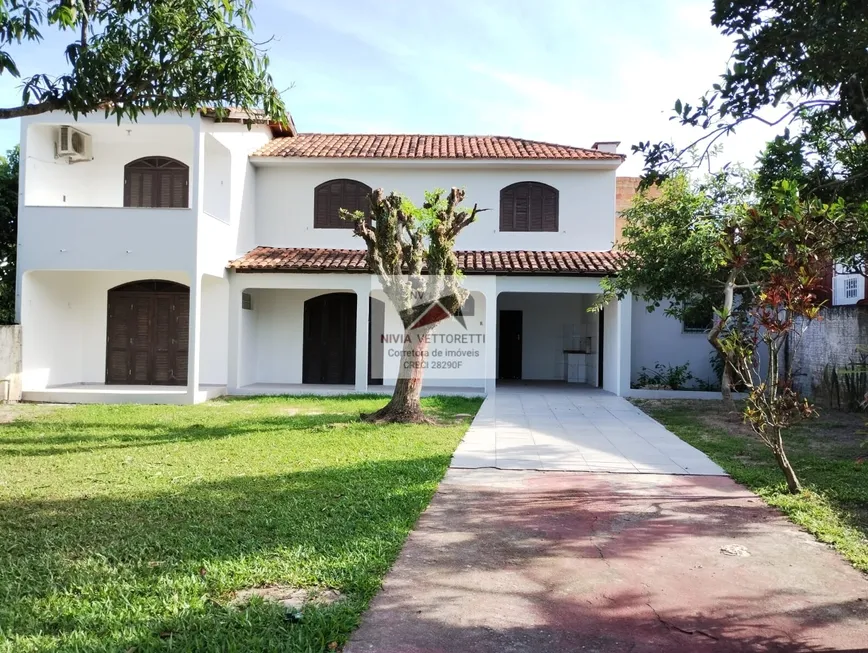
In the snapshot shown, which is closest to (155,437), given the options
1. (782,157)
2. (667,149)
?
(667,149)

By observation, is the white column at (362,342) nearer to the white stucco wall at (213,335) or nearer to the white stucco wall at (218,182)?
the white stucco wall at (213,335)

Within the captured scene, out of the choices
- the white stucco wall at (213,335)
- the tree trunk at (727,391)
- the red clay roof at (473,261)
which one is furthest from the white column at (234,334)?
the tree trunk at (727,391)

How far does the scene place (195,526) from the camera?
5250 mm

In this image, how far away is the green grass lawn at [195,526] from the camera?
3.52 m

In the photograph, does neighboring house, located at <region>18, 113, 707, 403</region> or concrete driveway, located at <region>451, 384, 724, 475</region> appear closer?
concrete driveway, located at <region>451, 384, 724, 475</region>

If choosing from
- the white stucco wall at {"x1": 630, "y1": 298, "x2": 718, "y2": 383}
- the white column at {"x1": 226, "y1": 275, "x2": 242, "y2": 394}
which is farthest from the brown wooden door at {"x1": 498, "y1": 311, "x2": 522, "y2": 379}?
the white column at {"x1": 226, "y1": 275, "x2": 242, "y2": 394}

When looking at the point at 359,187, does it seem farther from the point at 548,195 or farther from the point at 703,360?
the point at 703,360

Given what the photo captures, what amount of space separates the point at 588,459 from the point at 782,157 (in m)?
4.15

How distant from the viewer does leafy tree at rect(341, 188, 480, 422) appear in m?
10.7

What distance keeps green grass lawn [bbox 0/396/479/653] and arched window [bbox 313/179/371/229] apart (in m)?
7.51

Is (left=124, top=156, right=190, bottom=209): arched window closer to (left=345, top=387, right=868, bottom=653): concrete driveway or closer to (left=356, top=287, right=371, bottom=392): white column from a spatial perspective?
(left=356, top=287, right=371, bottom=392): white column

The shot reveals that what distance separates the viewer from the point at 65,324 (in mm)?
14883

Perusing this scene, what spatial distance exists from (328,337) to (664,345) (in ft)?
27.0

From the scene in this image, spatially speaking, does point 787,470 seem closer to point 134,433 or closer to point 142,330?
point 134,433
